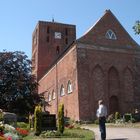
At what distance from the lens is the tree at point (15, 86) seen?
113 feet

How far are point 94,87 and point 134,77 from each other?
5.96m

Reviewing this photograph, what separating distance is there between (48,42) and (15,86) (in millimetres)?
29049

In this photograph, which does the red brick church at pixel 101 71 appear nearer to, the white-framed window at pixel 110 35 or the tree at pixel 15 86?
the white-framed window at pixel 110 35

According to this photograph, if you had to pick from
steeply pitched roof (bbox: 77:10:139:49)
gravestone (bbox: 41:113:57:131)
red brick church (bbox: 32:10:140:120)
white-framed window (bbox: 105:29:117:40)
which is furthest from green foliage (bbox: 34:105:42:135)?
white-framed window (bbox: 105:29:117:40)

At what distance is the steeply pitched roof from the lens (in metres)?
37.3

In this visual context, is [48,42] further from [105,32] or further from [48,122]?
[48,122]

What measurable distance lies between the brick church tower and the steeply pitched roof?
856 inches

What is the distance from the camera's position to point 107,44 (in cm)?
3800

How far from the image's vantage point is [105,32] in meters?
38.7

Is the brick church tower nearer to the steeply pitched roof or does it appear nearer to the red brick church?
the red brick church

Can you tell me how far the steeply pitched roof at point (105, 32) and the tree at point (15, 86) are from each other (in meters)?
7.56

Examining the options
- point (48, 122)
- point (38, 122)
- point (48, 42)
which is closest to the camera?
point (38, 122)

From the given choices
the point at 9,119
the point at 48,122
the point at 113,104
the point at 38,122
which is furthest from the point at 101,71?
the point at 9,119

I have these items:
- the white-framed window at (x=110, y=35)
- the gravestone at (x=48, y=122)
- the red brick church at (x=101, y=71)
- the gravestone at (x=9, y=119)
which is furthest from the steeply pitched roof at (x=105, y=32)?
the gravestone at (x=9, y=119)
